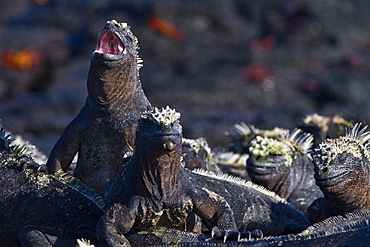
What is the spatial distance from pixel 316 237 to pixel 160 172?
1.04 metres

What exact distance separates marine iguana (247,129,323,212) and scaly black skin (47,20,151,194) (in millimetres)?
1313

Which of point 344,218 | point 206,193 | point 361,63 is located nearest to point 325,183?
point 344,218

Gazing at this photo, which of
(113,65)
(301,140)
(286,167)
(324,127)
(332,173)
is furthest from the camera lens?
(324,127)

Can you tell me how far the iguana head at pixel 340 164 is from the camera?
4.58m

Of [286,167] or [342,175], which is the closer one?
[342,175]

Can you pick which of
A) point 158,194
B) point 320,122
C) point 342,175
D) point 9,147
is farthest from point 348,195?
point 320,122

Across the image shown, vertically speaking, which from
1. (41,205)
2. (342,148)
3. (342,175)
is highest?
(342,148)

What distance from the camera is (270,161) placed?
623 centimetres

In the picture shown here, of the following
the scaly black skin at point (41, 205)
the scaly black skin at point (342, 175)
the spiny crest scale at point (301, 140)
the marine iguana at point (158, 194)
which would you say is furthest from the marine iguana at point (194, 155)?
the scaly black skin at point (342, 175)

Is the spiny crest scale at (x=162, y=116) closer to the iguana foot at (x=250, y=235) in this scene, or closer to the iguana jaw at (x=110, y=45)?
the iguana foot at (x=250, y=235)

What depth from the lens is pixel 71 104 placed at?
52.2 feet

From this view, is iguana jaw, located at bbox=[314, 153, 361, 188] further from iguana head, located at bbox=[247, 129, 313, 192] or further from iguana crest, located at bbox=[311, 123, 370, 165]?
iguana head, located at bbox=[247, 129, 313, 192]

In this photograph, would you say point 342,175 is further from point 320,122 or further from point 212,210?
point 320,122

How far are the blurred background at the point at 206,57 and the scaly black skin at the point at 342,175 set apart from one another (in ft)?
32.7
